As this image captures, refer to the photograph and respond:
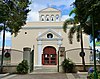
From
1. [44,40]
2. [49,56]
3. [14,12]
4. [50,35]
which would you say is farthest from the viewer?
[50,35]

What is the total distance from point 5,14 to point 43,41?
2994 centimetres

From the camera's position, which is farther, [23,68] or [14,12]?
[23,68]

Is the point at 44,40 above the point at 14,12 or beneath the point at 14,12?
above

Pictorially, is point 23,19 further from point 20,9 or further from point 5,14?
point 5,14

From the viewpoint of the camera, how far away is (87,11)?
40.3 ft

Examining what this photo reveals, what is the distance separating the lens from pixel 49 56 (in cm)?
4525

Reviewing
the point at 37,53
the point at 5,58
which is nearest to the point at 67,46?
the point at 37,53

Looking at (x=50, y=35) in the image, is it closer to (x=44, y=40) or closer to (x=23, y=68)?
(x=44, y=40)

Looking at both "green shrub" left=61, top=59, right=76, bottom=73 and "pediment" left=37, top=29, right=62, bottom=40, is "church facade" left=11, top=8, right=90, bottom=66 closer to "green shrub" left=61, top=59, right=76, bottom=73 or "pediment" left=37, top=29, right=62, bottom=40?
"pediment" left=37, top=29, right=62, bottom=40

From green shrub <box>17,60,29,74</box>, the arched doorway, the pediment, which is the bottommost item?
green shrub <box>17,60,29,74</box>

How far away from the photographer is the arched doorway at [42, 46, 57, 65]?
43987 mm

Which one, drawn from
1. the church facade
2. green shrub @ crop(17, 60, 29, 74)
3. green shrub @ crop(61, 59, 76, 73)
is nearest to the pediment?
the church facade

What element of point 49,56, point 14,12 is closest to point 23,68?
point 14,12

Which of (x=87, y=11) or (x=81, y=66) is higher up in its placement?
(x=87, y=11)
